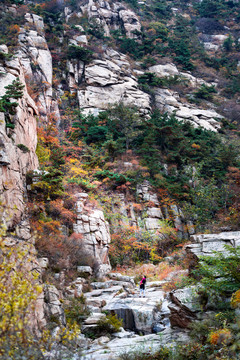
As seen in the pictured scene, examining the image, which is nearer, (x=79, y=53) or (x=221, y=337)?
(x=221, y=337)

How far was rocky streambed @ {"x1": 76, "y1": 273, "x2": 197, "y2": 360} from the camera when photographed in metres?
8.16

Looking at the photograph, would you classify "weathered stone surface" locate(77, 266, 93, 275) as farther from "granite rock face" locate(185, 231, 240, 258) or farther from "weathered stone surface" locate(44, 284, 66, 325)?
"granite rock face" locate(185, 231, 240, 258)

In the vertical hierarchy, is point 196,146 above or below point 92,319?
above

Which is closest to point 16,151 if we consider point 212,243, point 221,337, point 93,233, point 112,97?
point 93,233

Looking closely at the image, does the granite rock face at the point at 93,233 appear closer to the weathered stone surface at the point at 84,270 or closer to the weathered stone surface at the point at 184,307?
the weathered stone surface at the point at 84,270

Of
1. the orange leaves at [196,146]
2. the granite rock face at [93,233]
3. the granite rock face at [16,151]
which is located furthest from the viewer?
the orange leaves at [196,146]

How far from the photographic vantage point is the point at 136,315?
444 inches

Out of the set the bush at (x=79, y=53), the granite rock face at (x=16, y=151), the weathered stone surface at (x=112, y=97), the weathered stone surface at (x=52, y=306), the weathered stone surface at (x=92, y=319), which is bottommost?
the weathered stone surface at (x=92, y=319)

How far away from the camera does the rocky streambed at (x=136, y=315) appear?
8.16m

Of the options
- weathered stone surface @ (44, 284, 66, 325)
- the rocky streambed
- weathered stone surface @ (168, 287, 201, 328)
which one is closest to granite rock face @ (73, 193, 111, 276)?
the rocky streambed

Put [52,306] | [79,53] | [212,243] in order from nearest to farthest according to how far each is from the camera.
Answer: [52,306] → [212,243] → [79,53]

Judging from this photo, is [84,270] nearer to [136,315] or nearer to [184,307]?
[136,315]

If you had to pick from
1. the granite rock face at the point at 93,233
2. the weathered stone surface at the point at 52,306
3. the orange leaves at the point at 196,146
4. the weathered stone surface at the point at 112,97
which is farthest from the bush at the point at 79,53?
the weathered stone surface at the point at 52,306

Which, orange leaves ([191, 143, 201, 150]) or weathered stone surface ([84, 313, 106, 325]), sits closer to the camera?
weathered stone surface ([84, 313, 106, 325])
